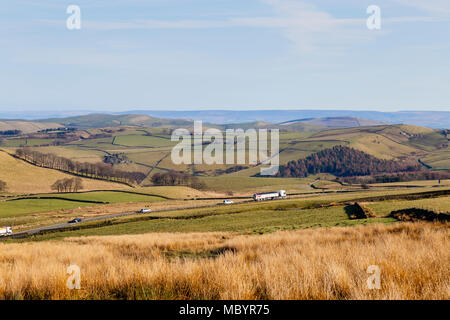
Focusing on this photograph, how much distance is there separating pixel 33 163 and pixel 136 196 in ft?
299

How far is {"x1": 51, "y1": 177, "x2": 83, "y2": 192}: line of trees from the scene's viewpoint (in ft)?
507

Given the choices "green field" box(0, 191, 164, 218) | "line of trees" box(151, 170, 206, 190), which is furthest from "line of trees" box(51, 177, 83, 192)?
"line of trees" box(151, 170, 206, 190)

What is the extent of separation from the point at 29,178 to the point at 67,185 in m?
25.6

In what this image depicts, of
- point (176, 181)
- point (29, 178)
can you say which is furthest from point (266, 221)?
point (29, 178)

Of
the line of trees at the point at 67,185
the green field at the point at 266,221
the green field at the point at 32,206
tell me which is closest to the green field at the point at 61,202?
the green field at the point at 32,206

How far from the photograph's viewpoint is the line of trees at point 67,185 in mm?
154625

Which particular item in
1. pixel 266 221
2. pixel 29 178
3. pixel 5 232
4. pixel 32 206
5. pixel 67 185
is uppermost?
pixel 266 221

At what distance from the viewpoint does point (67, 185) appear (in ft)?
509

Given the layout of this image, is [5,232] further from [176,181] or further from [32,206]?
[176,181]

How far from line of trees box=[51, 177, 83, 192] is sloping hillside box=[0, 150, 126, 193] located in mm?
2796

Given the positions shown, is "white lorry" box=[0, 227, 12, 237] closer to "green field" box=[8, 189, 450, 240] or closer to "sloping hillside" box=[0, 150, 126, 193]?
"green field" box=[8, 189, 450, 240]

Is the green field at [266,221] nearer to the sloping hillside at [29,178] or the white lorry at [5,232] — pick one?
the white lorry at [5,232]
